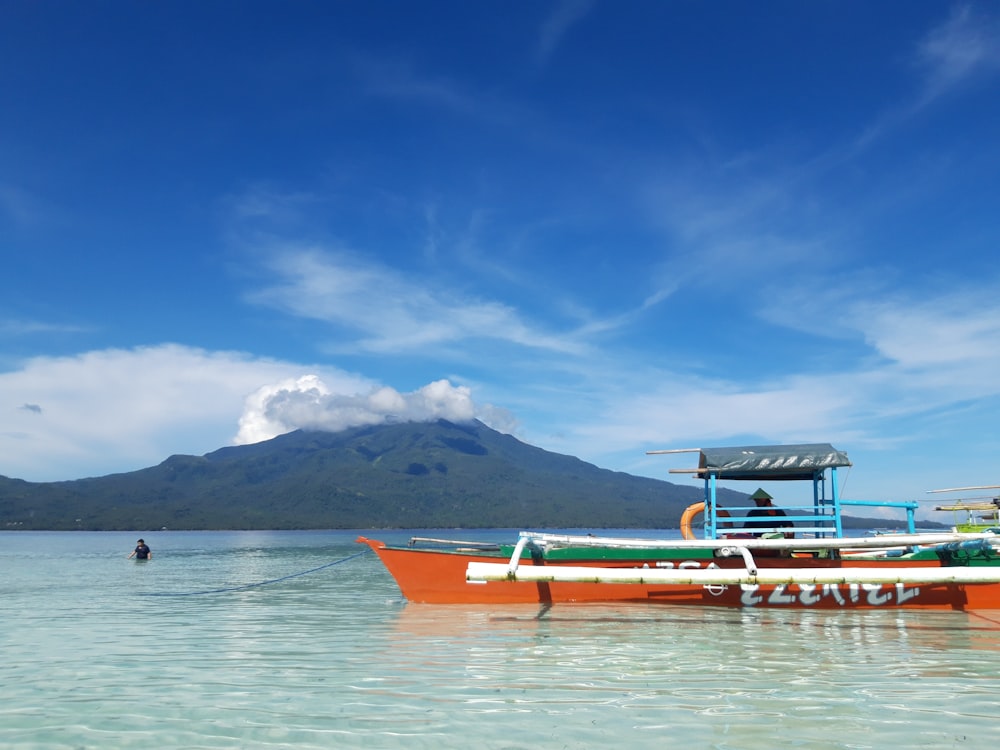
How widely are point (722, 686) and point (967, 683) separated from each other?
3.19 meters

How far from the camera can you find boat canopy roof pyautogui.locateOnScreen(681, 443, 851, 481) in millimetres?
16609

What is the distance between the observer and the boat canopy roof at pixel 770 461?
54.5ft

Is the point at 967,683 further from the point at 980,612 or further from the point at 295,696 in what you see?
the point at 295,696

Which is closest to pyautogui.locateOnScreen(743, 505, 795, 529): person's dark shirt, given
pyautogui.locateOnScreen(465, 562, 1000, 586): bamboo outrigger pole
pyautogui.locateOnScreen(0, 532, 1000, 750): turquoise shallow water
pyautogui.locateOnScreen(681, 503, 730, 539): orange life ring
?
pyautogui.locateOnScreen(681, 503, 730, 539): orange life ring

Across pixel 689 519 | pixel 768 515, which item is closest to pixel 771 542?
pixel 768 515

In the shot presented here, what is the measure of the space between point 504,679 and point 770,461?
9582 millimetres

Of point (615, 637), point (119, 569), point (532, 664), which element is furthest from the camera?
point (119, 569)

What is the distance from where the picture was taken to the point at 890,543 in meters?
15.9

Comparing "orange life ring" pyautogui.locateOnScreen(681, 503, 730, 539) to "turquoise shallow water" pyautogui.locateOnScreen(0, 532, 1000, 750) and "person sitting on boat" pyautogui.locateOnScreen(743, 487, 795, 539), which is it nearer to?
"person sitting on boat" pyautogui.locateOnScreen(743, 487, 795, 539)

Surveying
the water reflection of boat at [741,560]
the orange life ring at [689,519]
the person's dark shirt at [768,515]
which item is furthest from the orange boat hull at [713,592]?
the orange life ring at [689,519]

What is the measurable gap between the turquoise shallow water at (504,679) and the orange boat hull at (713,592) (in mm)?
417

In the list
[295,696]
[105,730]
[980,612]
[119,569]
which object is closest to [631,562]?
[980,612]

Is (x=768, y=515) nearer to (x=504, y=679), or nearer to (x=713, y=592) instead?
(x=713, y=592)

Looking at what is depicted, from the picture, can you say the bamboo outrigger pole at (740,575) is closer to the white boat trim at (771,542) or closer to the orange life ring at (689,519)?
the white boat trim at (771,542)
